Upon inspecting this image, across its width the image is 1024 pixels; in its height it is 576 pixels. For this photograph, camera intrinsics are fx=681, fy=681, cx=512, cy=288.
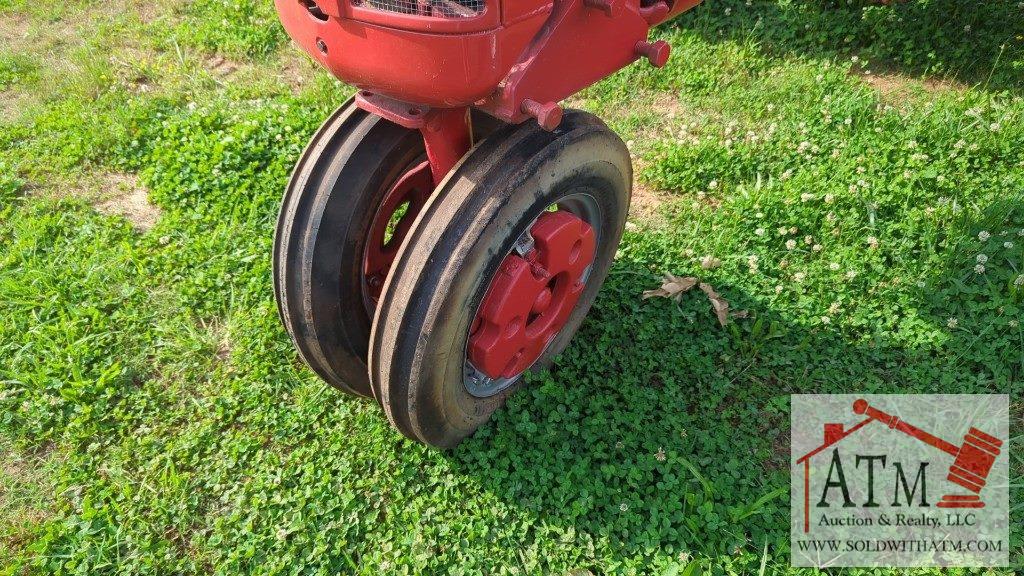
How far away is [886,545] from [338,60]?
2.44 metres

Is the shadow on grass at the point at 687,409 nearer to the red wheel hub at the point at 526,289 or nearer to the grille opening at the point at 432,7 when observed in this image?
the red wheel hub at the point at 526,289

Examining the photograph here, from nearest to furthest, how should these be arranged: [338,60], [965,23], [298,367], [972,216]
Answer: [338,60]
[298,367]
[972,216]
[965,23]

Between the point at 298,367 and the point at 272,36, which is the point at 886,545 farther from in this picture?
the point at 272,36

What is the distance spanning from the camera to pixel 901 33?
4.46 metres

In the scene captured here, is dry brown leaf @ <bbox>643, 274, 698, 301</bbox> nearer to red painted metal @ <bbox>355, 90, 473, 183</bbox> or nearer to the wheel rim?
the wheel rim

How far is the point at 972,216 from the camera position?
3.30m

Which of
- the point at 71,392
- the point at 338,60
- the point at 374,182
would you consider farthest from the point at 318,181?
the point at 71,392

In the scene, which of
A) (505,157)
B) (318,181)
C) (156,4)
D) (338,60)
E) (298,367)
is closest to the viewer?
(338,60)

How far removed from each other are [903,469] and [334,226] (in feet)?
7.58

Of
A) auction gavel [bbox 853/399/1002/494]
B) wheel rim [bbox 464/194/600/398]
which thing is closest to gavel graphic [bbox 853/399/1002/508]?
auction gavel [bbox 853/399/1002/494]

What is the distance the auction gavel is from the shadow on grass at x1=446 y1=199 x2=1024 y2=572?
109 millimetres

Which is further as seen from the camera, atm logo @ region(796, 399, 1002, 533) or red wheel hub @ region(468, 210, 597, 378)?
atm logo @ region(796, 399, 1002, 533)

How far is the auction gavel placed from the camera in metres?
2.57

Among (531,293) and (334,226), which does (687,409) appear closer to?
(531,293)
